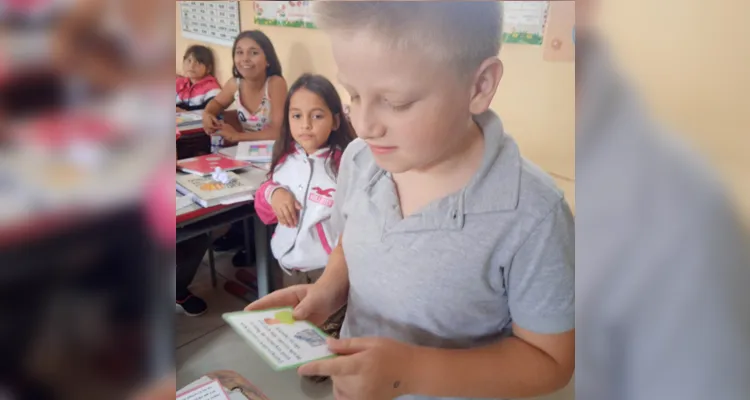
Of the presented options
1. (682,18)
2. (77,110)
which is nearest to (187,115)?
(77,110)

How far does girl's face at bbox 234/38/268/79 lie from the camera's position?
0.57 metres

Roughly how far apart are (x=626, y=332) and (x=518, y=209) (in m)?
0.19

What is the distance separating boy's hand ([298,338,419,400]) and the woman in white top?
23 cm

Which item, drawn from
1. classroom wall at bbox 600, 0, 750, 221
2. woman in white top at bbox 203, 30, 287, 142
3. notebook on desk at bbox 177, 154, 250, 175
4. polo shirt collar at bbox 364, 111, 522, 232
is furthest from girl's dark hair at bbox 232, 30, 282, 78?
classroom wall at bbox 600, 0, 750, 221

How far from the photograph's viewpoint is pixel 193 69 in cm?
56

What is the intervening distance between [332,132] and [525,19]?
200 millimetres

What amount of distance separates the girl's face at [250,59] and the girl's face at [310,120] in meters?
0.05

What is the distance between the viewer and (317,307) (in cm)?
57

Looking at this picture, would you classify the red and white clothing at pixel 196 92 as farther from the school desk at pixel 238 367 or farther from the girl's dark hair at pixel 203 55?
the school desk at pixel 238 367

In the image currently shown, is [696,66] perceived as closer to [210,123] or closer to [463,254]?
[463,254]

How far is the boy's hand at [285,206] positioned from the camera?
1.92 feet

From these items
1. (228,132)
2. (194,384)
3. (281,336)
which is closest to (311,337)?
(281,336)

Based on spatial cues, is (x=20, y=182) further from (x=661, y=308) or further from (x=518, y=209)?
(x=661, y=308)

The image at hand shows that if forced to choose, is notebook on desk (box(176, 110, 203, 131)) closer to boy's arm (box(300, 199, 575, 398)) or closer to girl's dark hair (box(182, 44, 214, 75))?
girl's dark hair (box(182, 44, 214, 75))
